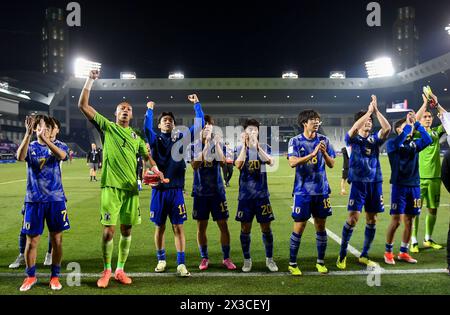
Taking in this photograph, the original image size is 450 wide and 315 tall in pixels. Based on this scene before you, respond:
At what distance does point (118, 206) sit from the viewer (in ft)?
16.0

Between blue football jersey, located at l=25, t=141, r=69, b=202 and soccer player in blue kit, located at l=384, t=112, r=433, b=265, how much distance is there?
460cm

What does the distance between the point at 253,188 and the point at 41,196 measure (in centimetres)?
264

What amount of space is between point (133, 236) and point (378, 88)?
59.8 meters

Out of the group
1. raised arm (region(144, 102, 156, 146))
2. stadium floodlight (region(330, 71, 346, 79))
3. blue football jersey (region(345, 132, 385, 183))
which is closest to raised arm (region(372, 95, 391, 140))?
blue football jersey (region(345, 132, 385, 183))

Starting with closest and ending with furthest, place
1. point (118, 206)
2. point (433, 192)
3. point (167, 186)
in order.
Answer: point (118, 206) → point (167, 186) → point (433, 192)

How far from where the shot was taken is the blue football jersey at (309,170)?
204 inches

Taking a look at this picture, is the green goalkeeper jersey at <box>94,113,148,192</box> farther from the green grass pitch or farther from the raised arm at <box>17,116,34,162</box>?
the green grass pitch

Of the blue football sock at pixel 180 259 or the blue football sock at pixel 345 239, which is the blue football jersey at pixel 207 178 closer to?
the blue football sock at pixel 180 259

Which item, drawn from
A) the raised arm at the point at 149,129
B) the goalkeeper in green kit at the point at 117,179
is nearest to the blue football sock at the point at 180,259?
the goalkeeper in green kit at the point at 117,179

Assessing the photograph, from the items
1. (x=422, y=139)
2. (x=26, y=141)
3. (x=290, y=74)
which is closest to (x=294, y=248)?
(x=422, y=139)

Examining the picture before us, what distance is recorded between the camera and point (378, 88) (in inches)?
2389

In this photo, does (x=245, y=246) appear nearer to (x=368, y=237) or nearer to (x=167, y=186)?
(x=167, y=186)

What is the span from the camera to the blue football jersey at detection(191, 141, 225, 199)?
A: 18.1 feet
